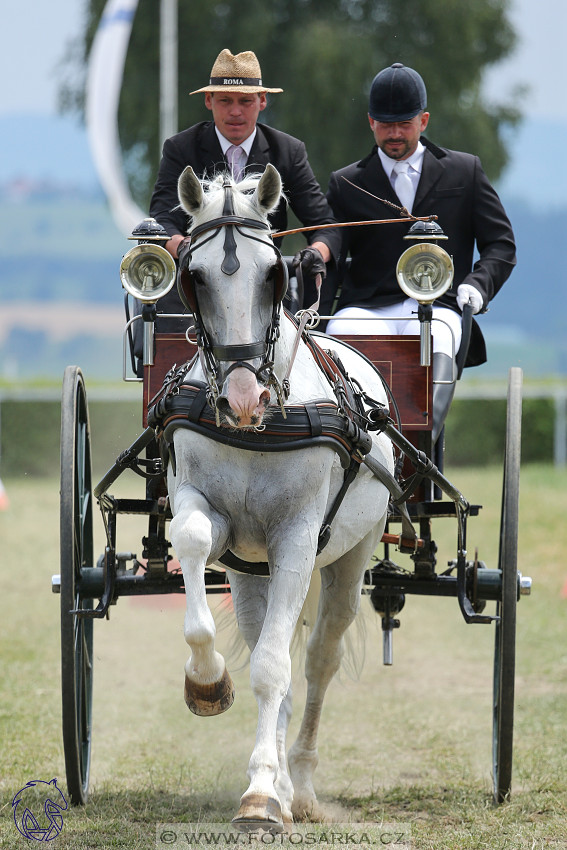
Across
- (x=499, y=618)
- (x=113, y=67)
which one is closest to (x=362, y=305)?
(x=499, y=618)

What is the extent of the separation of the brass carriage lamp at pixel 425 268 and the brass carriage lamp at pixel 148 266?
0.84 meters

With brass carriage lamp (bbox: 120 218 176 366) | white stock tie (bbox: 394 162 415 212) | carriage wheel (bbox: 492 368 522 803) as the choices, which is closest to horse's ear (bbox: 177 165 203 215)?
brass carriage lamp (bbox: 120 218 176 366)

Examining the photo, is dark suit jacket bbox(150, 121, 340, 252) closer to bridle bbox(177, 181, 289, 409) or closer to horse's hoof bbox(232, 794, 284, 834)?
bridle bbox(177, 181, 289, 409)

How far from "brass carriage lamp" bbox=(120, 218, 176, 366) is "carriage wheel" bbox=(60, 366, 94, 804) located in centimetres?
59

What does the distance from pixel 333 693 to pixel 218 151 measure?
3550 mm

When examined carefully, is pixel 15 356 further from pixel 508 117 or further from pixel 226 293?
pixel 226 293

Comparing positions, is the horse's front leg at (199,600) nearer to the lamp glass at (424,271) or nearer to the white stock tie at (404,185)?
the lamp glass at (424,271)

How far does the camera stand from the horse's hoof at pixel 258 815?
3311 mm

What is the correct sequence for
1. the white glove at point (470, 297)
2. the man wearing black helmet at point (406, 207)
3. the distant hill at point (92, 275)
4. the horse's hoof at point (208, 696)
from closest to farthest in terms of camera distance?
the horse's hoof at point (208, 696)
the white glove at point (470, 297)
the man wearing black helmet at point (406, 207)
the distant hill at point (92, 275)

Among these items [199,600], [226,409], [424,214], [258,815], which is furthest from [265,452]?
[424,214]

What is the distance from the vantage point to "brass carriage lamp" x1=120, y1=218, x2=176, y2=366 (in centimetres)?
415

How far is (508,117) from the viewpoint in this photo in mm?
28609

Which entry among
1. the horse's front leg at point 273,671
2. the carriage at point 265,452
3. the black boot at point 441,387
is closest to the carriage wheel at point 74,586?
the carriage at point 265,452

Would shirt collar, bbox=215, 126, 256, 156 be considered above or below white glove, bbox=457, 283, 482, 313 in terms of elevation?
above
